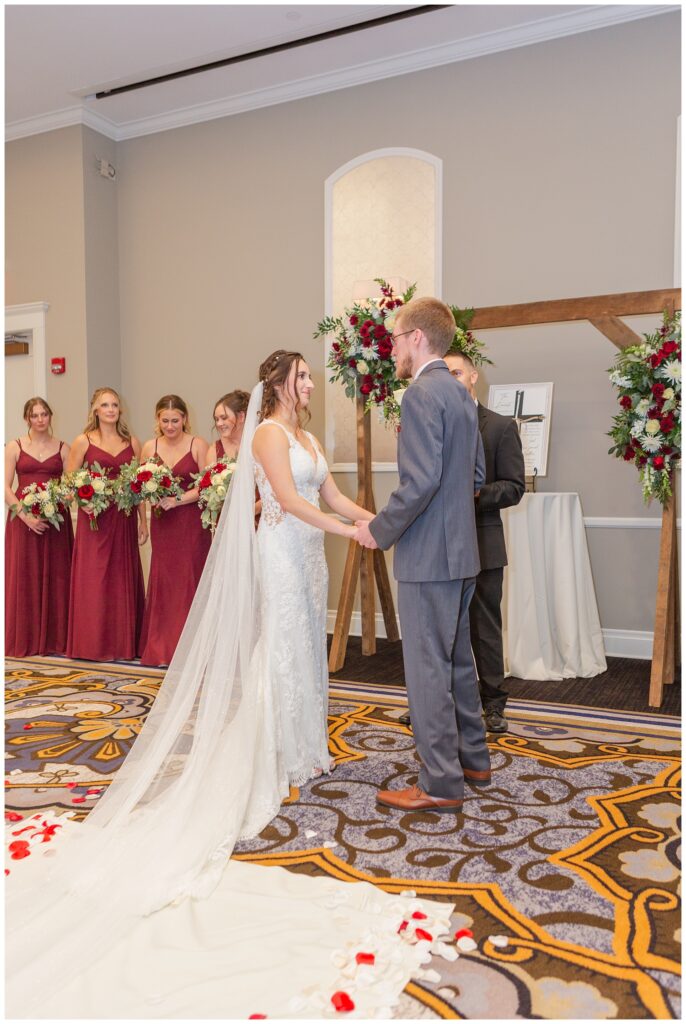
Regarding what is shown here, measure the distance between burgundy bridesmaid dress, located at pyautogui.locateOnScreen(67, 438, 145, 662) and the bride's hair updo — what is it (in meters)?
2.67

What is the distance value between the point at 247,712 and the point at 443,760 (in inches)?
30.7

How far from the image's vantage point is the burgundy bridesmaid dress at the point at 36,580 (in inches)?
237

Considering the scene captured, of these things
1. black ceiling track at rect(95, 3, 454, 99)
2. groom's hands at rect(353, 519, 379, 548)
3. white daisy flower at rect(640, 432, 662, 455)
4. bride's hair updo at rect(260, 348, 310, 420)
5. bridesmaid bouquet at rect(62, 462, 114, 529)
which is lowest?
groom's hands at rect(353, 519, 379, 548)

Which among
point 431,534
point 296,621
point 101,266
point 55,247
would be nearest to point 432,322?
point 431,534

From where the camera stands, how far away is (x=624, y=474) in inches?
230

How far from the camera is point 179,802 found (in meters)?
2.90

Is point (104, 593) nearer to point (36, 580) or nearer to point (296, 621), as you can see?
point (36, 580)

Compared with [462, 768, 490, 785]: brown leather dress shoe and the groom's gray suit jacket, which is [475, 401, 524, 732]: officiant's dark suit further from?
the groom's gray suit jacket

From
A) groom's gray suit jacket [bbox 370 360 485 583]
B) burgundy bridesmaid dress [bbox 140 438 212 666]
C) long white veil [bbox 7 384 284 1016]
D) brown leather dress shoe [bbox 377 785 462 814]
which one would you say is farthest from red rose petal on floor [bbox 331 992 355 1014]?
burgundy bridesmaid dress [bbox 140 438 212 666]

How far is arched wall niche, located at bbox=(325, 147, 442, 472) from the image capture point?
21.4 ft

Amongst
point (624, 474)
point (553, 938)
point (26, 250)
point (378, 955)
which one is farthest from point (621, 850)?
point (26, 250)

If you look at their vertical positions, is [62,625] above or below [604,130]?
below

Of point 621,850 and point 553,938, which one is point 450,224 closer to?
point 621,850

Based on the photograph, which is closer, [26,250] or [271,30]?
[271,30]
